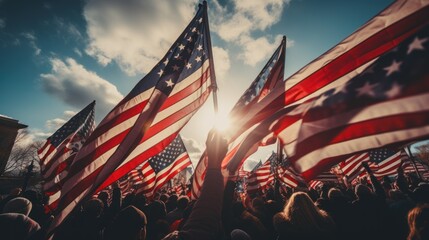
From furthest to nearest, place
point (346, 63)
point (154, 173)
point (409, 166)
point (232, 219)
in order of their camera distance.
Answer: point (409, 166)
point (154, 173)
point (346, 63)
point (232, 219)

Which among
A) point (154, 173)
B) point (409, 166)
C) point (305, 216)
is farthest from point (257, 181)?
point (409, 166)

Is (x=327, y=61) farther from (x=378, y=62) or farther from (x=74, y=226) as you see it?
(x=74, y=226)

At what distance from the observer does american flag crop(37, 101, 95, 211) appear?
23.7 feet

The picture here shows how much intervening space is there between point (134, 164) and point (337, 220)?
3.96m

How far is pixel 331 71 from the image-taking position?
390cm

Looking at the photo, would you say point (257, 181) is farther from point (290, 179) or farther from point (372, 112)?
point (372, 112)

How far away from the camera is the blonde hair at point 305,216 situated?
2.79 metres

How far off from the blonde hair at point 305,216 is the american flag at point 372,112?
63 cm

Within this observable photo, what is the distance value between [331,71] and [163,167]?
7.13m

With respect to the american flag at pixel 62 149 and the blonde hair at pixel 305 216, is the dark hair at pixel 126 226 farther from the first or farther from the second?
the american flag at pixel 62 149

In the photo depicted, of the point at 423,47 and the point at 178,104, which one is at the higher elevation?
the point at 178,104

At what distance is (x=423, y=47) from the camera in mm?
→ 1717

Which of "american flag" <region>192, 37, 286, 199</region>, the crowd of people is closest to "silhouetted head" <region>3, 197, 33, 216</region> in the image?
the crowd of people

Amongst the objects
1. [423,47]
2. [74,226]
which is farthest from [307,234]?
[74,226]
